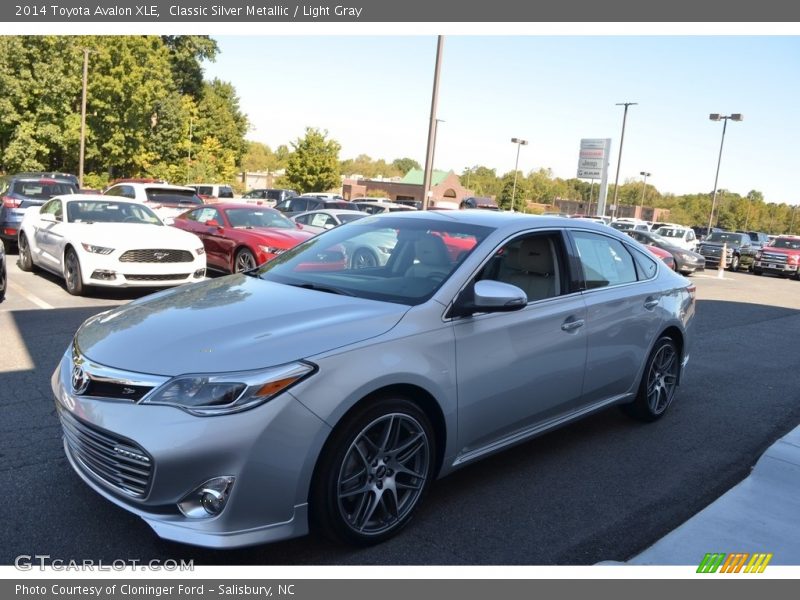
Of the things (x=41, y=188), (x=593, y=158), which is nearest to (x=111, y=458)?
(x=41, y=188)

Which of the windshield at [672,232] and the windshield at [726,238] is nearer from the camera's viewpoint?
the windshield at [672,232]

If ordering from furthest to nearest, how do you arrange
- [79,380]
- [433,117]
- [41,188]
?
[433,117], [41,188], [79,380]

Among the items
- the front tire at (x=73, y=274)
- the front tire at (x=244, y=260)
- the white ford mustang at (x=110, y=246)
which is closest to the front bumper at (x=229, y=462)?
the white ford mustang at (x=110, y=246)

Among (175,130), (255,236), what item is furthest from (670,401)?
(175,130)

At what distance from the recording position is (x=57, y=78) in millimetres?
38500

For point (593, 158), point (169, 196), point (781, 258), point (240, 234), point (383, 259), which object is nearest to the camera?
point (383, 259)

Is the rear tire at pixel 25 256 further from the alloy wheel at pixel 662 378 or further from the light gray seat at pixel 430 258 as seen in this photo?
the alloy wheel at pixel 662 378

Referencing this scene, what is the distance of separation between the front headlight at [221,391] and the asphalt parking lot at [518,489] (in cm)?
80

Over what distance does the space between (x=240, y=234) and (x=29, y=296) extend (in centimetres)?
360

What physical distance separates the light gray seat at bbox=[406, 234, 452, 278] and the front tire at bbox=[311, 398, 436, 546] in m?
0.90

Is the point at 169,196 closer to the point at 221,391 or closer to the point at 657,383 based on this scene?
the point at 657,383

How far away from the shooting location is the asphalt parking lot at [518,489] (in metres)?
3.25

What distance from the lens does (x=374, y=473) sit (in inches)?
129

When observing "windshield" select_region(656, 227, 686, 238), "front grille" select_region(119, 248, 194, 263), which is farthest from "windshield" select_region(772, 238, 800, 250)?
"front grille" select_region(119, 248, 194, 263)
